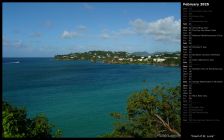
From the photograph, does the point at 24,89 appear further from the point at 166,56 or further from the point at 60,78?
the point at 166,56

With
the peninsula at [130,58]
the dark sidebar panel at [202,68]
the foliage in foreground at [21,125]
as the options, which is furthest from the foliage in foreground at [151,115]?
the dark sidebar panel at [202,68]

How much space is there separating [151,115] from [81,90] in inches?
422

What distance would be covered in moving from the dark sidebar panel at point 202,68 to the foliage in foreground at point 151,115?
5.93 ft

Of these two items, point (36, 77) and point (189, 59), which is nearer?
point (189, 59)

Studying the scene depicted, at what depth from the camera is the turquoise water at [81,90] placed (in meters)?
12.2

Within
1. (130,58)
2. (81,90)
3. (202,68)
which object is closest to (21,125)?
(202,68)

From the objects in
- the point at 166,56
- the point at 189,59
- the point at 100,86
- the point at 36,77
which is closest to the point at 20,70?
the point at 36,77

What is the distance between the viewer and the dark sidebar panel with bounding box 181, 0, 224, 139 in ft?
14.0

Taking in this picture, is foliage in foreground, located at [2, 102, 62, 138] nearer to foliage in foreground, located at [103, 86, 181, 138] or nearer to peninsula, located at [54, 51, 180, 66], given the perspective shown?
foliage in foreground, located at [103, 86, 181, 138]

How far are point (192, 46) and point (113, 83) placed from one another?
11.8m

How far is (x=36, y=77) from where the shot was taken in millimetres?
22562

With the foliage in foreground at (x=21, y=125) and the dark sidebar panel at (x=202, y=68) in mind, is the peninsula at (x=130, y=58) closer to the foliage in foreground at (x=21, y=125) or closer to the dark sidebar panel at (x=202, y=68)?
the foliage in foreground at (x=21, y=125)

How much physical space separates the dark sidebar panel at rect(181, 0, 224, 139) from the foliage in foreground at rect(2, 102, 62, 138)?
2.23m

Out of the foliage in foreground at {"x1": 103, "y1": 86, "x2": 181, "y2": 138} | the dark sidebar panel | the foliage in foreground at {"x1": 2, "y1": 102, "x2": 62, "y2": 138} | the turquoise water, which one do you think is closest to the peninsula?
the turquoise water
